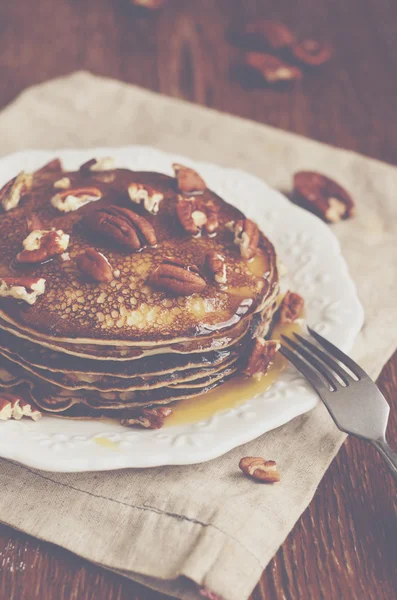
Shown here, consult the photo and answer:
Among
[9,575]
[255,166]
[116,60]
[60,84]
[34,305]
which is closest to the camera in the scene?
[9,575]

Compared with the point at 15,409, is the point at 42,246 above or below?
above

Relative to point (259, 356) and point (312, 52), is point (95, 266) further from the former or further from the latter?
point (312, 52)

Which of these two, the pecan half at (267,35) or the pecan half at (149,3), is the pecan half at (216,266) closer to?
the pecan half at (267,35)

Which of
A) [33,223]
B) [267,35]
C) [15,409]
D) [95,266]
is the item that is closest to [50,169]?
[33,223]

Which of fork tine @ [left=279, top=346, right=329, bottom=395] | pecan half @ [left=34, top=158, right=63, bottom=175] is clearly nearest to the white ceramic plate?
fork tine @ [left=279, top=346, right=329, bottom=395]

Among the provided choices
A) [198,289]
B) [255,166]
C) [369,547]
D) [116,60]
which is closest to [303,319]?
[198,289]

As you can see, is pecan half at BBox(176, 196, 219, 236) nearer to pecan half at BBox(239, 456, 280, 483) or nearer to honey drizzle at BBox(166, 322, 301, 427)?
honey drizzle at BBox(166, 322, 301, 427)

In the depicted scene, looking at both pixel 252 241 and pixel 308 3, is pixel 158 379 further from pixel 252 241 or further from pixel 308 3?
pixel 308 3
